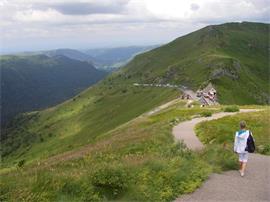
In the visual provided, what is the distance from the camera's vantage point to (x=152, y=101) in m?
161

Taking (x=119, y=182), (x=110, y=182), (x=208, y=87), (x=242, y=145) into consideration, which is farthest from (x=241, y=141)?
(x=208, y=87)

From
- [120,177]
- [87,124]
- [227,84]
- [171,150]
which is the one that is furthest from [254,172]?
[87,124]

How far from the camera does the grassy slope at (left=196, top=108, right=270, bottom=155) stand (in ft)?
89.8

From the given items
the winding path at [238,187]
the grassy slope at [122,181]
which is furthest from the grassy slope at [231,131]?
the grassy slope at [122,181]

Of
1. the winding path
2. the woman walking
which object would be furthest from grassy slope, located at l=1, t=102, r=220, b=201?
the woman walking

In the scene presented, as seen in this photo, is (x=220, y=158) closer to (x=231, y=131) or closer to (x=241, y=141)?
(x=241, y=141)


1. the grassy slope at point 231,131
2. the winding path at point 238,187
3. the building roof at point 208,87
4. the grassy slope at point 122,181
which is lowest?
the building roof at point 208,87

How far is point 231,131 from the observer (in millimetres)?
31328

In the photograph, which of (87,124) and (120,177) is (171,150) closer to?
(120,177)

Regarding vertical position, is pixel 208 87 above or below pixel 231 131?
below

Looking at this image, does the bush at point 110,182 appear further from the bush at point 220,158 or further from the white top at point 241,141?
the white top at point 241,141

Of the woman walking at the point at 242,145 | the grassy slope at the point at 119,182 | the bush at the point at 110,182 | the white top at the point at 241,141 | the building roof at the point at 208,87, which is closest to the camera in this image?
the grassy slope at the point at 119,182

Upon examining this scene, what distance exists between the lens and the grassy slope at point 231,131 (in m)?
27.4

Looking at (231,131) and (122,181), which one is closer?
(122,181)
